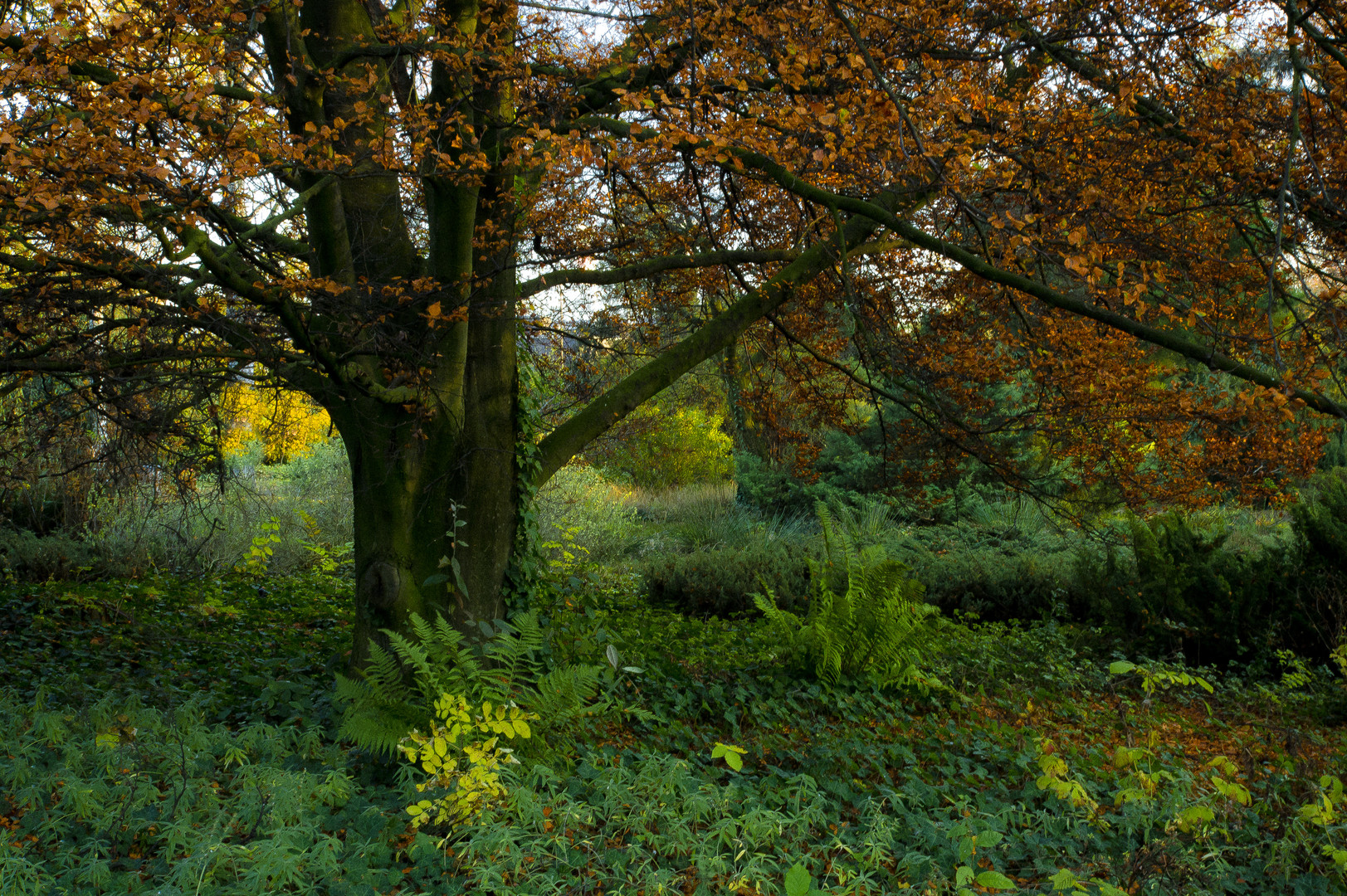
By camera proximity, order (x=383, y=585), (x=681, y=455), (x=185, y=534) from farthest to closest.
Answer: (x=681, y=455)
(x=185, y=534)
(x=383, y=585)

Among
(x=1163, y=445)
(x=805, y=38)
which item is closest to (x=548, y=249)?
(x=805, y=38)

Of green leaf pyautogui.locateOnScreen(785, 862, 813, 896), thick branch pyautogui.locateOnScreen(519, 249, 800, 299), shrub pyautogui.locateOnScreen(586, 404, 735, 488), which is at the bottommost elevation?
green leaf pyautogui.locateOnScreen(785, 862, 813, 896)

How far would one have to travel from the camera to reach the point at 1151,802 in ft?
10.6

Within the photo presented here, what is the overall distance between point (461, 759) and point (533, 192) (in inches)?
121

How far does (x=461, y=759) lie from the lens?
124 inches

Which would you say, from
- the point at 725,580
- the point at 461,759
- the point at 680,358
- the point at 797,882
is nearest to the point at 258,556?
the point at 725,580

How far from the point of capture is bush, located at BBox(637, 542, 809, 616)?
847cm

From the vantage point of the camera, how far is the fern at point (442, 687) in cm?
332

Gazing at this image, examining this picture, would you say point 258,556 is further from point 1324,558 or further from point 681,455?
point 681,455

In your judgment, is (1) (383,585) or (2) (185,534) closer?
(1) (383,585)

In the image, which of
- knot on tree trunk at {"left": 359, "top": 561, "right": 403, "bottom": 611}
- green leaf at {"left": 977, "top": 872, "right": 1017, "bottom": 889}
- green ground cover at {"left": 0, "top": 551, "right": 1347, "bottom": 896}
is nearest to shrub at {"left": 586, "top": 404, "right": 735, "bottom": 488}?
green ground cover at {"left": 0, "top": 551, "right": 1347, "bottom": 896}

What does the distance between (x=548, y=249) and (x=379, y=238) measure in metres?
1.30

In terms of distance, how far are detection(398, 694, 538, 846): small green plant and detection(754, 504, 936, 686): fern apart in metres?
2.30

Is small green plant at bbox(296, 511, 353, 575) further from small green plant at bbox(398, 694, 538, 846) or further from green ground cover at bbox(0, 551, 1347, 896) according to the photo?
small green plant at bbox(398, 694, 538, 846)
